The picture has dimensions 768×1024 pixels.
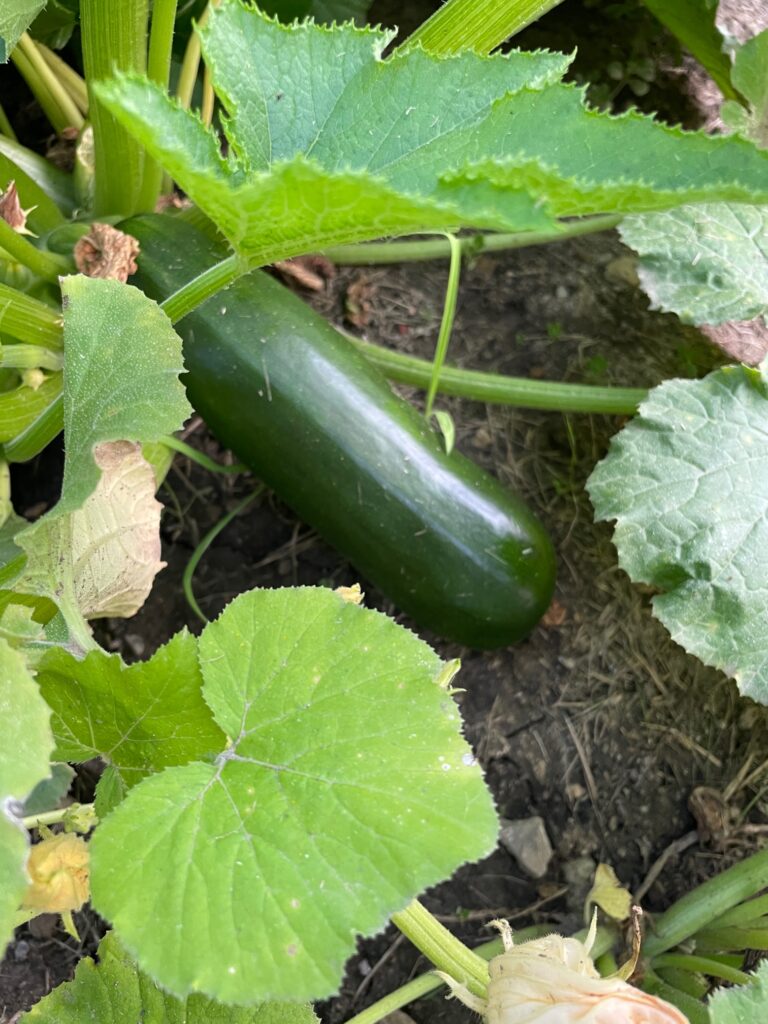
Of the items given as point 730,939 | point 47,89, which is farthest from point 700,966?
point 47,89

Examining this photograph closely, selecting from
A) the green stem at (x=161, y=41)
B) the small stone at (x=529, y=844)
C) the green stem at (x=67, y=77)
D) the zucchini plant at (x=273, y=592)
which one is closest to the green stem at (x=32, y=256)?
the zucchini plant at (x=273, y=592)

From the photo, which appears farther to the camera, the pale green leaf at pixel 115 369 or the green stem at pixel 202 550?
the green stem at pixel 202 550

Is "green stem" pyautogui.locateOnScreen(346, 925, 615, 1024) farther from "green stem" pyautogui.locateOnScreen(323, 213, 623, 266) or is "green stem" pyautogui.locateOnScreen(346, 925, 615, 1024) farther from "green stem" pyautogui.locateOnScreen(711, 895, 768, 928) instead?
"green stem" pyautogui.locateOnScreen(323, 213, 623, 266)

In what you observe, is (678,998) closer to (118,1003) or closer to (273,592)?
(118,1003)

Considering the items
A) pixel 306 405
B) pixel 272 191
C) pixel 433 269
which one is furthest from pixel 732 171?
pixel 433 269

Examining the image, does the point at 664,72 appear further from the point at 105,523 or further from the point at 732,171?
the point at 105,523

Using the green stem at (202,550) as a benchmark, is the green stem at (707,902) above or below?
below

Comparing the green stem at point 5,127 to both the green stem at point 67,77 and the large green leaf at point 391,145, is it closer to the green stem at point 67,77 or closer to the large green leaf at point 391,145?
the green stem at point 67,77
